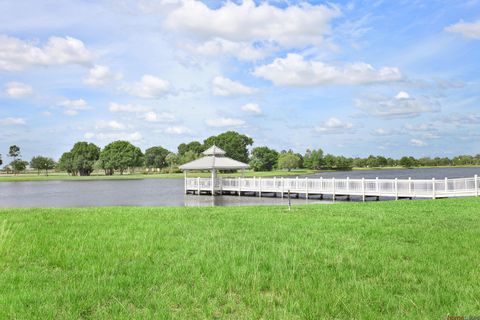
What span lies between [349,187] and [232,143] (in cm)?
8081

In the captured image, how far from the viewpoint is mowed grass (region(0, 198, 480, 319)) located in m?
4.63

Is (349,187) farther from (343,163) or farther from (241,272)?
(343,163)

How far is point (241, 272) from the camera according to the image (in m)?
5.86

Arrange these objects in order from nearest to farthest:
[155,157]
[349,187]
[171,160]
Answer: [349,187] → [171,160] → [155,157]

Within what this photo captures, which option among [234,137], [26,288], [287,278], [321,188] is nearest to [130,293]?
[26,288]

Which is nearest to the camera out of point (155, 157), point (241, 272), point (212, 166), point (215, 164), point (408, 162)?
point (241, 272)

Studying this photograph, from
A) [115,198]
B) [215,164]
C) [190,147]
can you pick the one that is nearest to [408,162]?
[190,147]

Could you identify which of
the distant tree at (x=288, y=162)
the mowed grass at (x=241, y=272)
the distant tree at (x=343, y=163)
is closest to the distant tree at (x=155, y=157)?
the distant tree at (x=288, y=162)

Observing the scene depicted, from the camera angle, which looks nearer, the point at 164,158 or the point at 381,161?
the point at 164,158

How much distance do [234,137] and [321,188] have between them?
80169mm

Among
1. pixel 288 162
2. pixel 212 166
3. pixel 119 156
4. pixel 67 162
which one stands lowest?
pixel 212 166

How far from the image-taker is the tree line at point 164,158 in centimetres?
11221

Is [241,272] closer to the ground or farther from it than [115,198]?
farther from it

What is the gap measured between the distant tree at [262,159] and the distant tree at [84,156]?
45516 millimetres
